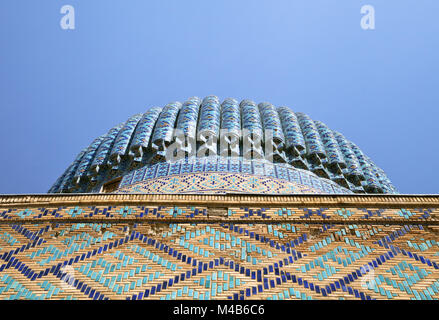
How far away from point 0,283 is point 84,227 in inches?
26.0

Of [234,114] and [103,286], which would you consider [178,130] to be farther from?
[103,286]

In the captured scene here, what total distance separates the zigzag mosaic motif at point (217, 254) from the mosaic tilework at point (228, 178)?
3.29 metres

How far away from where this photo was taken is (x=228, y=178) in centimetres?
688

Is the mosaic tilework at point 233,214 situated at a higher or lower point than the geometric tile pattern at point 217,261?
higher

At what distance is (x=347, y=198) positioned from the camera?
135 inches

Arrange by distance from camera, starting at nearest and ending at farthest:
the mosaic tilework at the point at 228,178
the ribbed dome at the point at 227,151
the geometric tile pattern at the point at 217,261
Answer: the geometric tile pattern at the point at 217,261, the mosaic tilework at the point at 228,178, the ribbed dome at the point at 227,151

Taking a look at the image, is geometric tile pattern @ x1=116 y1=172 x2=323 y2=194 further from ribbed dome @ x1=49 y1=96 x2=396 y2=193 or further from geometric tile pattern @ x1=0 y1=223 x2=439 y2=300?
geometric tile pattern @ x1=0 y1=223 x2=439 y2=300

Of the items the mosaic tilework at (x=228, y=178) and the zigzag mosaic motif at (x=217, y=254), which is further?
the mosaic tilework at (x=228, y=178)

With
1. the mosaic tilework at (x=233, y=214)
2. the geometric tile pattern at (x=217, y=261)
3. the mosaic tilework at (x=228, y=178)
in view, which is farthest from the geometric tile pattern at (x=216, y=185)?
the geometric tile pattern at (x=217, y=261)

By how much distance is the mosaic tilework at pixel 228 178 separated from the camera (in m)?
6.72

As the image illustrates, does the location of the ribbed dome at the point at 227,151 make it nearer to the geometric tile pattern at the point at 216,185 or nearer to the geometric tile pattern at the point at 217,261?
the geometric tile pattern at the point at 216,185

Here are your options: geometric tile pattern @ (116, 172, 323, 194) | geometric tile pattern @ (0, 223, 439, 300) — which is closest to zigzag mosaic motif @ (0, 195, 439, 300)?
geometric tile pattern @ (0, 223, 439, 300)

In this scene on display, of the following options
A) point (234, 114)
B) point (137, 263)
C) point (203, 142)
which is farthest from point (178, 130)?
point (137, 263)

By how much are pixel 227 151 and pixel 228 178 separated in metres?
0.93
